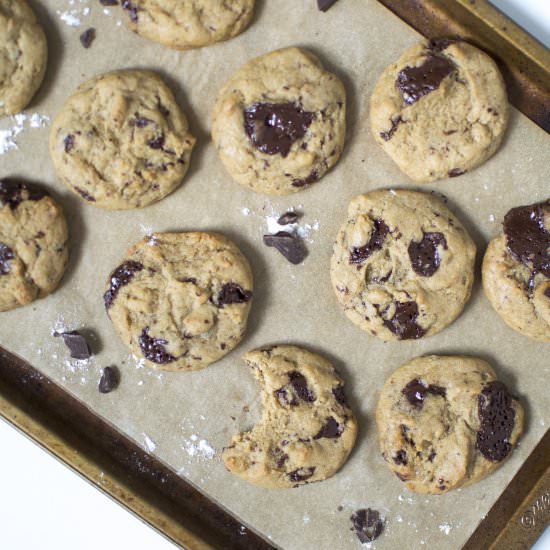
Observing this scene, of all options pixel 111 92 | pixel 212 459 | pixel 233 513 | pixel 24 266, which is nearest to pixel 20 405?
pixel 24 266

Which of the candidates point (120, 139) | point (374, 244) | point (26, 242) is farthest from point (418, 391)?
point (26, 242)

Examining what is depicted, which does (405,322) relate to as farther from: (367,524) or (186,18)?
(186,18)

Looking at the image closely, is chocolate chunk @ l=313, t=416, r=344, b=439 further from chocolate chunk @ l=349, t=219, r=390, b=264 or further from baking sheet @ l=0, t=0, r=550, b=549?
chocolate chunk @ l=349, t=219, r=390, b=264

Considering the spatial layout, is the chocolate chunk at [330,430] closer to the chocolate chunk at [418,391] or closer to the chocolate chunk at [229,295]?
the chocolate chunk at [418,391]

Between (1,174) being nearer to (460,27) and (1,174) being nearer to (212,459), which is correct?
(212,459)

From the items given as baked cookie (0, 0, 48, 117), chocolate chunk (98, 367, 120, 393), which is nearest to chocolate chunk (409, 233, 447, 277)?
chocolate chunk (98, 367, 120, 393)

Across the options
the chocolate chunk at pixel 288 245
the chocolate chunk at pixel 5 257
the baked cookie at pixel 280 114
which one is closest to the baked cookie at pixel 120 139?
the baked cookie at pixel 280 114
